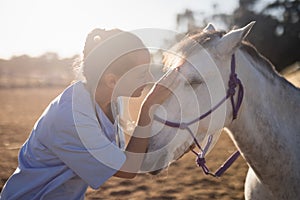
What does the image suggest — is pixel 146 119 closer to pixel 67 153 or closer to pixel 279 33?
pixel 67 153

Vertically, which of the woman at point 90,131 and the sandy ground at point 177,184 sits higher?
the woman at point 90,131

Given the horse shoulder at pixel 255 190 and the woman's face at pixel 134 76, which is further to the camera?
the horse shoulder at pixel 255 190

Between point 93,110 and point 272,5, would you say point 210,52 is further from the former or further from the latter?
point 272,5

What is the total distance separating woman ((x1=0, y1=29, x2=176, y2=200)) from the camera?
2.05m

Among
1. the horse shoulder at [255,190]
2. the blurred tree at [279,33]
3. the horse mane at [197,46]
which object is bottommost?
the blurred tree at [279,33]

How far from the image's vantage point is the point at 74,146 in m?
2.07

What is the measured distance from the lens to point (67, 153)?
2059 millimetres

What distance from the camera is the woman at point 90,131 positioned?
6.73 feet

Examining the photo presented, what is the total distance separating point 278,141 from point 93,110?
1.17 m

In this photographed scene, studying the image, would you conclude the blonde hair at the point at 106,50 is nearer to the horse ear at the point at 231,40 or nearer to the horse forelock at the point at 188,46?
the horse forelock at the point at 188,46

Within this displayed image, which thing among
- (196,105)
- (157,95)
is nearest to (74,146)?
(157,95)

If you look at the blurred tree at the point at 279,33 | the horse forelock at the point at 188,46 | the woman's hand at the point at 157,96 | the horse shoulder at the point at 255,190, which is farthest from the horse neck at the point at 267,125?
the blurred tree at the point at 279,33

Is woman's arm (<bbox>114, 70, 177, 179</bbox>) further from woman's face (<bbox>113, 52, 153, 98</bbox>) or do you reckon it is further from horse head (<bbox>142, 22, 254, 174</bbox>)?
woman's face (<bbox>113, 52, 153, 98</bbox>)

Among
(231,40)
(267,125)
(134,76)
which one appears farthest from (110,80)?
(267,125)
